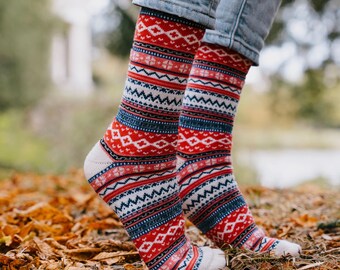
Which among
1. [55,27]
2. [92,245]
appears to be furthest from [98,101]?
[92,245]

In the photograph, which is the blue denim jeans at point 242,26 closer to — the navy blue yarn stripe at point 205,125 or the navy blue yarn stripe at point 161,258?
the navy blue yarn stripe at point 205,125

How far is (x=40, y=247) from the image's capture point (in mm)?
1137

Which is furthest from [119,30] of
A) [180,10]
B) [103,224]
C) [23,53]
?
[180,10]

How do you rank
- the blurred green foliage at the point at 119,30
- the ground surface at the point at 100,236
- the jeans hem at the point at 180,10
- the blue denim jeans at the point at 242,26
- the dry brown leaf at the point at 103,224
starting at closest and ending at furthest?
the jeans hem at the point at 180,10, the ground surface at the point at 100,236, the blue denim jeans at the point at 242,26, the dry brown leaf at the point at 103,224, the blurred green foliage at the point at 119,30

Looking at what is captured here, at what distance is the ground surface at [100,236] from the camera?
1.02 m

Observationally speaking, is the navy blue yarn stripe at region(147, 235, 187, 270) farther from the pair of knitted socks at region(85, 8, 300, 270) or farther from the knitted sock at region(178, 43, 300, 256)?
the knitted sock at region(178, 43, 300, 256)

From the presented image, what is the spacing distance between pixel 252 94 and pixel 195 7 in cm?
1177

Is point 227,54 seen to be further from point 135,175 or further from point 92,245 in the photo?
point 92,245

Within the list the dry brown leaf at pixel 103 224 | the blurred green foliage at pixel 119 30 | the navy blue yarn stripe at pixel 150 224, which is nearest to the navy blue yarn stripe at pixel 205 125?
the navy blue yarn stripe at pixel 150 224

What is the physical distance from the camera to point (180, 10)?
89cm

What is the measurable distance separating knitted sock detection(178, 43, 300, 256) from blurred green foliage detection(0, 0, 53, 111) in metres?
6.70

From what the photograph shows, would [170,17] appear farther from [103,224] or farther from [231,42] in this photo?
[103,224]

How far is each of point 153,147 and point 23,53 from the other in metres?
7.13

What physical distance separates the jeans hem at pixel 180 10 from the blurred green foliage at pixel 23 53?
687cm
